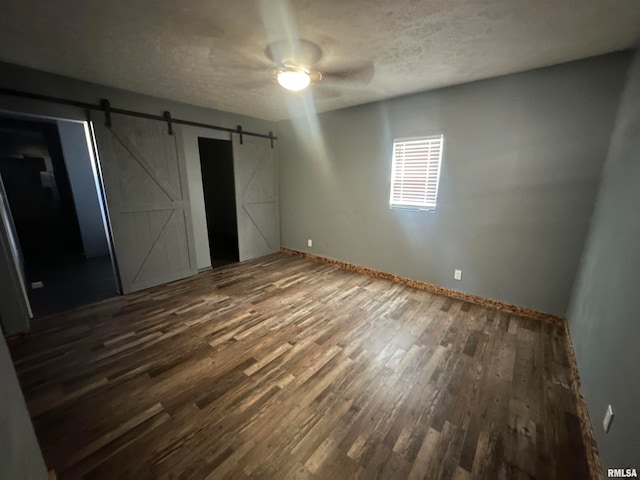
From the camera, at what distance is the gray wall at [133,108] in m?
2.43

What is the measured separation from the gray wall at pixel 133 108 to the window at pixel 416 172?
265 cm

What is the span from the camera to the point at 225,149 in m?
4.46

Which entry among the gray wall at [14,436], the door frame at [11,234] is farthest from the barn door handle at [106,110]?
the gray wall at [14,436]

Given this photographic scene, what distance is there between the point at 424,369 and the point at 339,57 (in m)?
2.79

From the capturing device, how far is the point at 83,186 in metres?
4.67

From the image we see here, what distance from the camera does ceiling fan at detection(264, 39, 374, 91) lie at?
6.54 ft

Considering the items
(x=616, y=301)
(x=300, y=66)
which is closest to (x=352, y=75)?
(x=300, y=66)

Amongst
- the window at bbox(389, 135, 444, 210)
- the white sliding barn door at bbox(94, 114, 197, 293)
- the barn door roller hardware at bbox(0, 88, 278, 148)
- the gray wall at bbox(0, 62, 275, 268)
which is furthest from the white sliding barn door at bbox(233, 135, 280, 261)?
the window at bbox(389, 135, 444, 210)

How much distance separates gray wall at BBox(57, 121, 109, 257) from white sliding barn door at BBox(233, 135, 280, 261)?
8.87 ft

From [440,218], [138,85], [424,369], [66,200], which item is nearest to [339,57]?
[440,218]

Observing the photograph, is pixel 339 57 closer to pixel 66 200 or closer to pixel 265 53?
pixel 265 53

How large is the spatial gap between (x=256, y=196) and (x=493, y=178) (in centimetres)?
374

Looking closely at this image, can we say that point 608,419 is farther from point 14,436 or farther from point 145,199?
point 145,199

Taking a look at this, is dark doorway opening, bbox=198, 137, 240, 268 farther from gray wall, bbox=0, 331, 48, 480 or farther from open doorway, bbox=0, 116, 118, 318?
gray wall, bbox=0, 331, 48, 480
